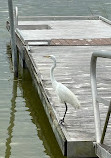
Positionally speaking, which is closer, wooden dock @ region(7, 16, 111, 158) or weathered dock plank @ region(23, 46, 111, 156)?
wooden dock @ region(7, 16, 111, 158)

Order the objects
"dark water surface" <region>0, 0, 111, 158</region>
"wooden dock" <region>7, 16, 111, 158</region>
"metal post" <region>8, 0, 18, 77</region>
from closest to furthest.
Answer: "wooden dock" <region>7, 16, 111, 158</region> < "dark water surface" <region>0, 0, 111, 158</region> < "metal post" <region>8, 0, 18, 77</region>

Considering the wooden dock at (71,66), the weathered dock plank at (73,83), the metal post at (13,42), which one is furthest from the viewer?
the metal post at (13,42)

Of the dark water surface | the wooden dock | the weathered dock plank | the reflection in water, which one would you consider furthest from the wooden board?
the reflection in water

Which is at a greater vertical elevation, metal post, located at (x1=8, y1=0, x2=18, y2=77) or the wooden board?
metal post, located at (x1=8, y1=0, x2=18, y2=77)

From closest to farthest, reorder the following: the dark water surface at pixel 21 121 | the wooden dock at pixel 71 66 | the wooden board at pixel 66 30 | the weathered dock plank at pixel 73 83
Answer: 1. the wooden dock at pixel 71 66
2. the weathered dock plank at pixel 73 83
3. the dark water surface at pixel 21 121
4. the wooden board at pixel 66 30

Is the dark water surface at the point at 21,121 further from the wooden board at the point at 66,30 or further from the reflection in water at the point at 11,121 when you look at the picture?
the wooden board at the point at 66,30

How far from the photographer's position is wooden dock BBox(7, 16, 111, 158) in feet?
25.0

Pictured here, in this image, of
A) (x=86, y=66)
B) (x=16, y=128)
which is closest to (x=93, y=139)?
(x=16, y=128)

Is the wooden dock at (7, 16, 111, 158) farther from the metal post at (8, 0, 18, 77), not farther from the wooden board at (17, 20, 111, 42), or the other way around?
the metal post at (8, 0, 18, 77)

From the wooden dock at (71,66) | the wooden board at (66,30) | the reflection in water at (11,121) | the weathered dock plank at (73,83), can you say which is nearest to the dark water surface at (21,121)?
the reflection in water at (11,121)

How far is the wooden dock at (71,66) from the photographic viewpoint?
25.0 feet

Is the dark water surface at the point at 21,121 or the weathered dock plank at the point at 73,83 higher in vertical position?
the weathered dock plank at the point at 73,83

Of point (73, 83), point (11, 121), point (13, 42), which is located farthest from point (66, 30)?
point (11, 121)

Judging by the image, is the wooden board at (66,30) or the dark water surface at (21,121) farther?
the wooden board at (66,30)
